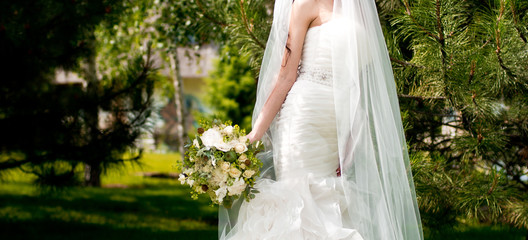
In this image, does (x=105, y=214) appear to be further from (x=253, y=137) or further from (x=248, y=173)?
(x=248, y=173)

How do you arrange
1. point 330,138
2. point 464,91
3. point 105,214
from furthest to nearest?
1. point 105,214
2. point 464,91
3. point 330,138

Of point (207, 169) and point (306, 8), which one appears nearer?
point (207, 169)

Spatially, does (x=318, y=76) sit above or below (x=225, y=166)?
above

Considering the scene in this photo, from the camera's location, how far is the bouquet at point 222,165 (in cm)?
228

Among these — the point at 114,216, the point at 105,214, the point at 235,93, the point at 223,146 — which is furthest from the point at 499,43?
the point at 235,93

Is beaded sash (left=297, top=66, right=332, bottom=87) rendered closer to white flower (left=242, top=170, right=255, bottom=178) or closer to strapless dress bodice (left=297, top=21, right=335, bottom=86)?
strapless dress bodice (left=297, top=21, right=335, bottom=86)

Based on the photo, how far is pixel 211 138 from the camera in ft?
7.65

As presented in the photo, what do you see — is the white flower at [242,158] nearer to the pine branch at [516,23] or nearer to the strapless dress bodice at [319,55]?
the strapless dress bodice at [319,55]

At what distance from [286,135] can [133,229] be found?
376 centimetres

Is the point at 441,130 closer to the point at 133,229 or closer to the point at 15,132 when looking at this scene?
the point at 15,132

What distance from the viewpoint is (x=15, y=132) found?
13.2 ft

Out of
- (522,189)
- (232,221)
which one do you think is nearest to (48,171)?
Answer: (232,221)

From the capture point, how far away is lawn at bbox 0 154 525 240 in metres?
5.19

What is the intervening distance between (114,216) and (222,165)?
16.1 feet
